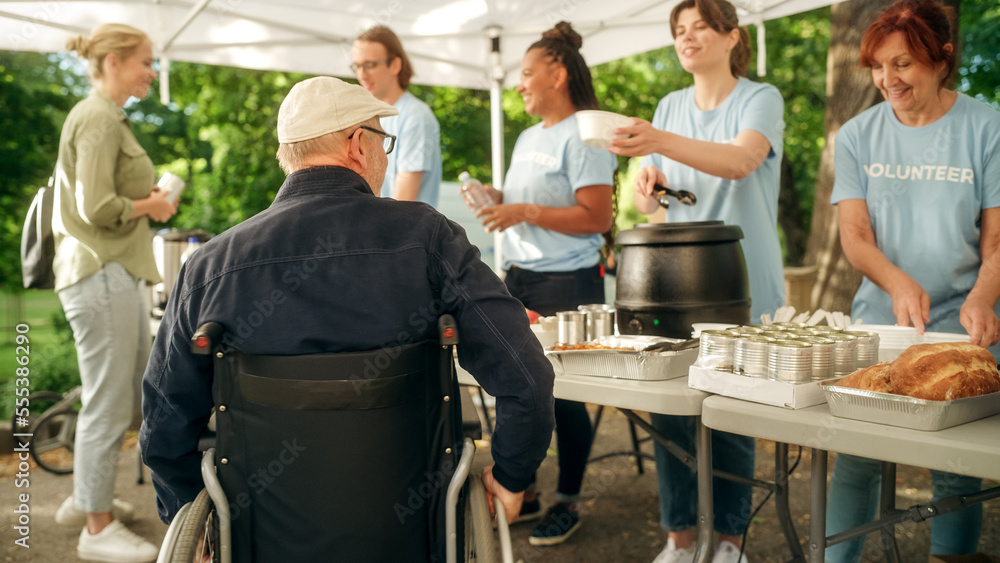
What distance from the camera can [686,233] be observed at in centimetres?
208

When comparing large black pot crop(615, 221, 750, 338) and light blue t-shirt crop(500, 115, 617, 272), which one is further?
light blue t-shirt crop(500, 115, 617, 272)

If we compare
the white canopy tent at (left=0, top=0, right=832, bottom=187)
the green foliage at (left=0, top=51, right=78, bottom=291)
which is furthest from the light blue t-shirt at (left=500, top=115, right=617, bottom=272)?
the green foliage at (left=0, top=51, right=78, bottom=291)

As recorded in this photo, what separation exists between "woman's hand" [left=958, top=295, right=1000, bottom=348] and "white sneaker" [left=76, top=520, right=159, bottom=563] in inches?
122

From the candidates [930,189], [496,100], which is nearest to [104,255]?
[930,189]

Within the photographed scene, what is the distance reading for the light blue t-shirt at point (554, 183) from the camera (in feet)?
9.45

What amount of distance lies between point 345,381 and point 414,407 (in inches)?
6.2

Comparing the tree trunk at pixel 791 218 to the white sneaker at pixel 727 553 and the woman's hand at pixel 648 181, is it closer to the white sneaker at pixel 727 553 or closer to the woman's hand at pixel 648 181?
the woman's hand at pixel 648 181

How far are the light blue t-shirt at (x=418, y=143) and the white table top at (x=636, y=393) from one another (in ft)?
5.10

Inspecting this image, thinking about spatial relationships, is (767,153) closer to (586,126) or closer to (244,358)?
(586,126)

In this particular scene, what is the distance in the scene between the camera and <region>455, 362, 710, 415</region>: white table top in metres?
1.65

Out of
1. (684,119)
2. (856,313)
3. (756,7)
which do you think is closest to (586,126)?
(684,119)

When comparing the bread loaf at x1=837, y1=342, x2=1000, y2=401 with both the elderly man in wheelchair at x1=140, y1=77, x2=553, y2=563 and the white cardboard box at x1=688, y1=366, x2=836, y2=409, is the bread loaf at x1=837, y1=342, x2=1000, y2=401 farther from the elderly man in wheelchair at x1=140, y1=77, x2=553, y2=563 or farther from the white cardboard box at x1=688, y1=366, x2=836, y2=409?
the elderly man in wheelchair at x1=140, y1=77, x2=553, y2=563

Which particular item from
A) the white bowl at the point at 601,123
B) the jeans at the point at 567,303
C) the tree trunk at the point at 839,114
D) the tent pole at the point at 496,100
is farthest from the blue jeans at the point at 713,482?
the tree trunk at the point at 839,114

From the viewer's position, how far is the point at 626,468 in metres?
4.44
